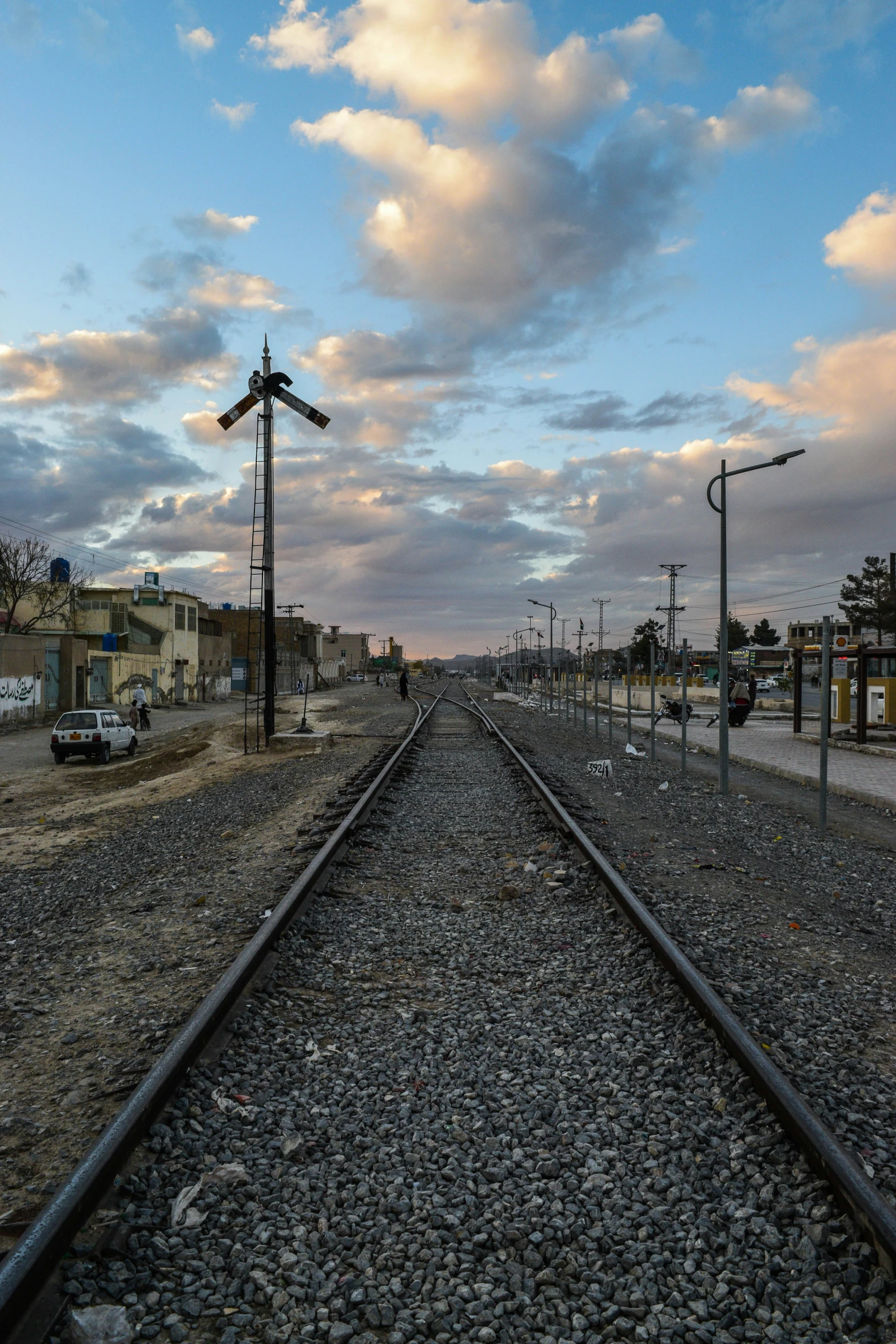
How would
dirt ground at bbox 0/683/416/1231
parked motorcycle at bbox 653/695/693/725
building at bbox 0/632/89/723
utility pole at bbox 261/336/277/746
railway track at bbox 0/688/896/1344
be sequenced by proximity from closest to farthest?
railway track at bbox 0/688/896/1344
dirt ground at bbox 0/683/416/1231
utility pole at bbox 261/336/277/746
parked motorcycle at bbox 653/695/693/725
building at bbox 0/632/89/723

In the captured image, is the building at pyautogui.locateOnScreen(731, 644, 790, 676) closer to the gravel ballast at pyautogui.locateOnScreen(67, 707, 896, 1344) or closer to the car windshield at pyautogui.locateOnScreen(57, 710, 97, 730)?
the car windshield at pyautogui.locateOnScreen(57, 710, 97, 730)

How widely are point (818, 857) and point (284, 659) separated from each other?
269 ft

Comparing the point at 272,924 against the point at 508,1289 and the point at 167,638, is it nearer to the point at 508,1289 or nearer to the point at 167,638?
the point at 508,1289

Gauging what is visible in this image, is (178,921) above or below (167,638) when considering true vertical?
below

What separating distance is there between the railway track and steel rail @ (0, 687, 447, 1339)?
0.01 metres

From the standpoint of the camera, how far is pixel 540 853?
9.02m

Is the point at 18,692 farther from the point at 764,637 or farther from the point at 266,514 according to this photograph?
the point at 764,637

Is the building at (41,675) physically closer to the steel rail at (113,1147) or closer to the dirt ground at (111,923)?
the dirt ground at (111,923)

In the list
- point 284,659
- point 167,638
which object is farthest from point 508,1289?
point 284,659

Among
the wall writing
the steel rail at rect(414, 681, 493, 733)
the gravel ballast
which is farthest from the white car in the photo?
the gravel ballast

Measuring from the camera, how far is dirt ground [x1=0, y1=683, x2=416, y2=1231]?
388 cm

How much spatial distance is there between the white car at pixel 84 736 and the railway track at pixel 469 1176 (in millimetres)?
21922

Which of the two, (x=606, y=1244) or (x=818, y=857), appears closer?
(x=606, y=1244)

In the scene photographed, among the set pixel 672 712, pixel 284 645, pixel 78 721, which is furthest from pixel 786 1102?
pixel 284 645
